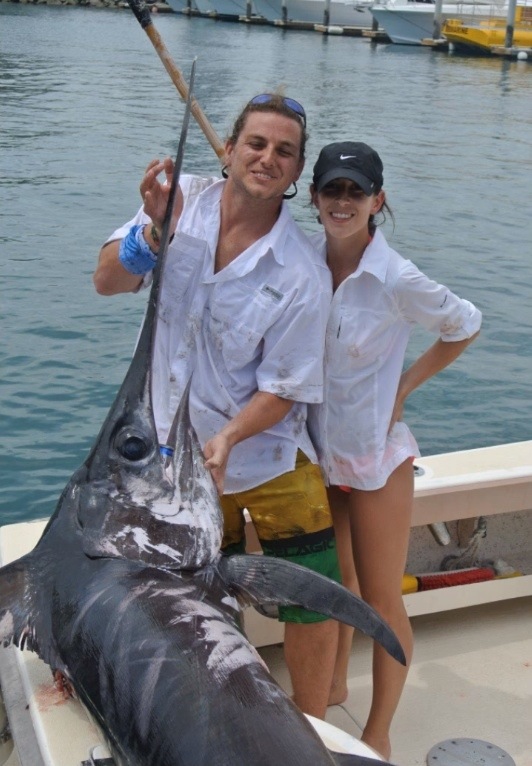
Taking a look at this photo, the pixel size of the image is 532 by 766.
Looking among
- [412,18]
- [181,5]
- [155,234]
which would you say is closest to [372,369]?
[155,234]

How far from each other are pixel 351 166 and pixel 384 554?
1.03 metres

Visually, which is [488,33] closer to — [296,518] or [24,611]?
[296,518]

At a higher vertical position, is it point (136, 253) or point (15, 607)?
point (136, 253)

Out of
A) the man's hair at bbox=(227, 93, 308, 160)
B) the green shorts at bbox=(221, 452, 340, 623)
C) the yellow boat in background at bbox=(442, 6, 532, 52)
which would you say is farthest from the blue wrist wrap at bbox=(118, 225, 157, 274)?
the yellow boat in background at bbox=(442, 6, 532, 52)

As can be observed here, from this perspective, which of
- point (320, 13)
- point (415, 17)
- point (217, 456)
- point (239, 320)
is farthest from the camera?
point (320, 13)

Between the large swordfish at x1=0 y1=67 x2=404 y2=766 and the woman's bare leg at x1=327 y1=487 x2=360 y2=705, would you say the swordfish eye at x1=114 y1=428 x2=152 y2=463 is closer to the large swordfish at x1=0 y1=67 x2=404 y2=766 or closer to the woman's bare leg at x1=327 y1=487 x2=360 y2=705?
the large swordfish at x1=0 y1=67 x2=404 y2=766

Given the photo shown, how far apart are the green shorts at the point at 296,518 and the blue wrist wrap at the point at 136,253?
2.05ft

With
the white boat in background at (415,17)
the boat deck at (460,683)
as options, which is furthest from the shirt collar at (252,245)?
the white boat in background at (415,17)

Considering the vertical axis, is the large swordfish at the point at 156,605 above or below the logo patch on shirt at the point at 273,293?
below

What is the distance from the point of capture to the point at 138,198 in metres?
14.7

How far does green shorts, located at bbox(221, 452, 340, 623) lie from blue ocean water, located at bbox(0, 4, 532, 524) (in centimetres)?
117

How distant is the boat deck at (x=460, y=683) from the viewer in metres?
3.31

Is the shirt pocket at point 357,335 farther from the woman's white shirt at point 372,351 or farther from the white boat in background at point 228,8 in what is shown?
the white boat in background at point 228,8

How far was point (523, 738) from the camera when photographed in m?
3.29
